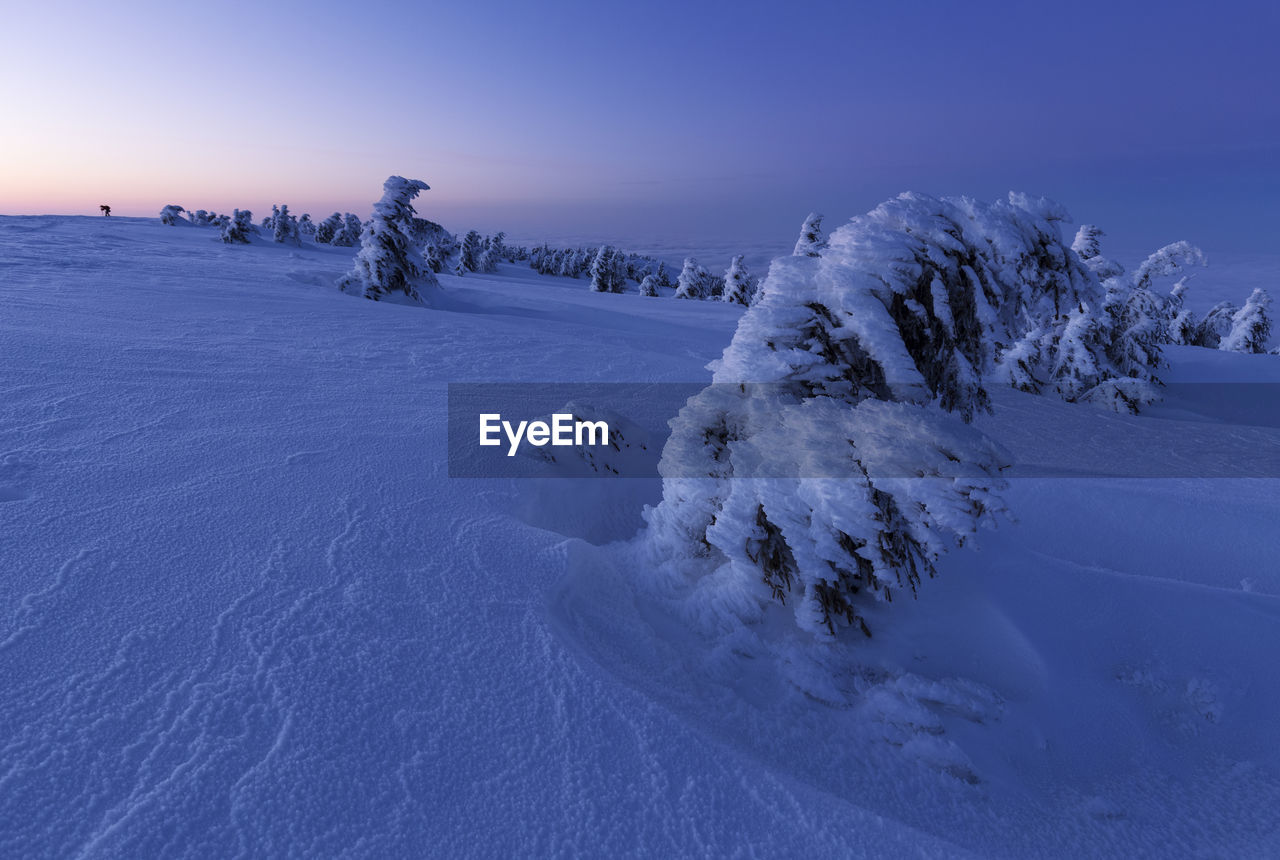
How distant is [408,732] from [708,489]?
2.15 meters

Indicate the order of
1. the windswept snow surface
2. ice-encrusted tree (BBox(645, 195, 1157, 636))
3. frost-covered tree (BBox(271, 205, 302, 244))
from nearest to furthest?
the windswept snow surface → ice-encrusted tree (BBox(645, 195, 1157, 636)) → frost-covered tree (BBox(271, 205, 302, 244))

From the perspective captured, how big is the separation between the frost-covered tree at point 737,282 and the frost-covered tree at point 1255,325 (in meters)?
26.0

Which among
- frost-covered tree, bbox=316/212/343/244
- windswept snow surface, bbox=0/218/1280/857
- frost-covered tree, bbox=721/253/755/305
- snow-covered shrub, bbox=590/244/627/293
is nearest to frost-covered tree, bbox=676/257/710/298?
frost-covered tree, bbox=721/253/755/305

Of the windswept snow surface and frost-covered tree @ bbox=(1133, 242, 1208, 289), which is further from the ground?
frost-covered tree @ bbox=(1133, 242, 1208, 289)

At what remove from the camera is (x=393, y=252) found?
19.9 m

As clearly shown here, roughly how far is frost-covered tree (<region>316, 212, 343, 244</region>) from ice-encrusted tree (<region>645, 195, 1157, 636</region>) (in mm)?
67581

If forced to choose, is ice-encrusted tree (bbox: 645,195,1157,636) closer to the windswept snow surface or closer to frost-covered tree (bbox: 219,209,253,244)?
the windswept snow surface

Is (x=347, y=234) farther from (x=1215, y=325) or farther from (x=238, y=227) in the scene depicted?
(x=1215, y=325)

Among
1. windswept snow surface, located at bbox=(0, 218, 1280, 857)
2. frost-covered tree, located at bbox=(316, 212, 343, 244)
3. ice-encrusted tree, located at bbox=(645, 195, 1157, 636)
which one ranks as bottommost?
windswept snow surface, located at bbox=(0, 218, 1280, 857)

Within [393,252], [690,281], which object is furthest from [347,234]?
[393,252]

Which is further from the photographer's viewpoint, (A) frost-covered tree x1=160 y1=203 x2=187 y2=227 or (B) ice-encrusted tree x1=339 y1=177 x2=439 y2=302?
(A) frost-covered tree x1=160 y1=203 x2=187 y2=227

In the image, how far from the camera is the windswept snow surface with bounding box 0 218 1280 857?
1996mm

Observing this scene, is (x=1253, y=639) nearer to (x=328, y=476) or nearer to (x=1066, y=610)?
Result: (x=1066, y=610)

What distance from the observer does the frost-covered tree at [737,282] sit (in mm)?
43188
